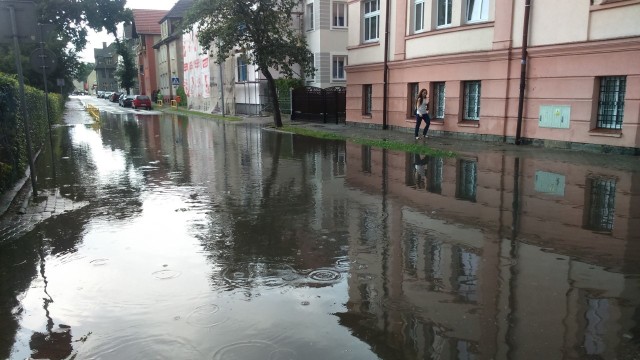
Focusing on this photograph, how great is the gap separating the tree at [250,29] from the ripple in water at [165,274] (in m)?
20.2

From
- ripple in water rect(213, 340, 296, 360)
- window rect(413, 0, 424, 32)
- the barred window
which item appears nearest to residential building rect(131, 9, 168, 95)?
window rect(413, 0, 424, 32)

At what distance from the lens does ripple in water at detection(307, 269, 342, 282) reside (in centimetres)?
504

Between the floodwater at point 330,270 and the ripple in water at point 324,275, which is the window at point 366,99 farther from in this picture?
the ripple in water at point 324,275

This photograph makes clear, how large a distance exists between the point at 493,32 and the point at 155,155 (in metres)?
11.7

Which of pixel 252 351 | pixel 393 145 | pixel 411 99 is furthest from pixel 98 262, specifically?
pixel 411 99

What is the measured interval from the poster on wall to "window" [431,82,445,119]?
28693mm

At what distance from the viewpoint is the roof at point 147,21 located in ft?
262

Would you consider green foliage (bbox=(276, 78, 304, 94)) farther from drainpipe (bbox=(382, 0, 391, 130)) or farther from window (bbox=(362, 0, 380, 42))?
drainpipe (bbox=(382, 0, 391, 130))

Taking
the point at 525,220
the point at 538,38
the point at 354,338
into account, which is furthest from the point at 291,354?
the point at 538,38

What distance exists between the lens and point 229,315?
423cm

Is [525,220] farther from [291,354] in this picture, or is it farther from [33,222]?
[33,222]

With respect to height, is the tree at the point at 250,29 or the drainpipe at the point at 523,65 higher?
the tree at the point at 250,29

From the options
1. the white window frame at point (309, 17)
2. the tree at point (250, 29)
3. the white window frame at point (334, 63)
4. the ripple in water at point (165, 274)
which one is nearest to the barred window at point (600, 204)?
the ripple in water at point (165, 274)

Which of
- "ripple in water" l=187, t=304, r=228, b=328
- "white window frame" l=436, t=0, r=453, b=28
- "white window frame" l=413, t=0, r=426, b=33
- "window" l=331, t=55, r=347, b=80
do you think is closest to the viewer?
"ripple in water" l=187, t=304, r=228, b=328
